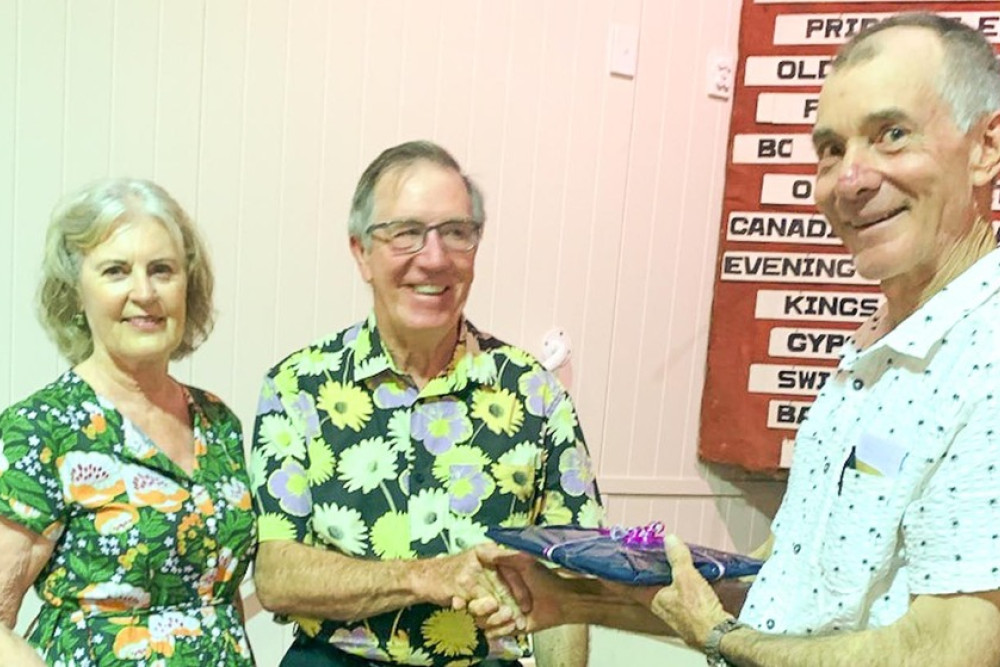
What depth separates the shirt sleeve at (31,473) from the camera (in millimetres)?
1318

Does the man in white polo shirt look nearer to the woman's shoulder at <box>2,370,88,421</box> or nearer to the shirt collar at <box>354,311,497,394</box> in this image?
the shirt collar at <box>354,311,497,394</box>

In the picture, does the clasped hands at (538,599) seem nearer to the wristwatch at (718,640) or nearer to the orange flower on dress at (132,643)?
the wristwatch at (718,640)

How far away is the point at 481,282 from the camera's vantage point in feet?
7.87

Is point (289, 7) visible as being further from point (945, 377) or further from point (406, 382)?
point (945, 377)

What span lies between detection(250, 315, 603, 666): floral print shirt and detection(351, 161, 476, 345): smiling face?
84 mm

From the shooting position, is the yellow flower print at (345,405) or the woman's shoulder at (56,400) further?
the yellow flower print at (345,405)

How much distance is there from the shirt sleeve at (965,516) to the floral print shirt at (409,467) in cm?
72

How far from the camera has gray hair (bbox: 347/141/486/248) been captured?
1.59 m

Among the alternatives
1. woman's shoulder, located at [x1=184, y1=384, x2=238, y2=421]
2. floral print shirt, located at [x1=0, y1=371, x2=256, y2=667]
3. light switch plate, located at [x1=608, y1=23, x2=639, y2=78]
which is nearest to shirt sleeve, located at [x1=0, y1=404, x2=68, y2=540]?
floral print shirt, located at [x1=0, y1=371, x2=256, y2=667]

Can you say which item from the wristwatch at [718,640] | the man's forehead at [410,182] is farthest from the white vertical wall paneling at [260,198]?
the wristwatch at [718,640]

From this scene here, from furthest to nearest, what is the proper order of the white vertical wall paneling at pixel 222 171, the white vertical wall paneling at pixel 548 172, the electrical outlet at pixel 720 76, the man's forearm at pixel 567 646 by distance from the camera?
the electrical outlet at pixel 720 76
the white vertical wall paneling at pixel 548 172
the white vertical wall paneling at pixel 222 171
the man's forearm at pixel 567 646

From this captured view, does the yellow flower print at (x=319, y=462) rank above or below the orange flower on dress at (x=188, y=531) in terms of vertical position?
above

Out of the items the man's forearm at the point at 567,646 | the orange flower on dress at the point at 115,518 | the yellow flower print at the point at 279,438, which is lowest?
the man's forearm at the point at 567,646

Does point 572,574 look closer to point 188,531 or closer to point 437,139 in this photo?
point 188,531
